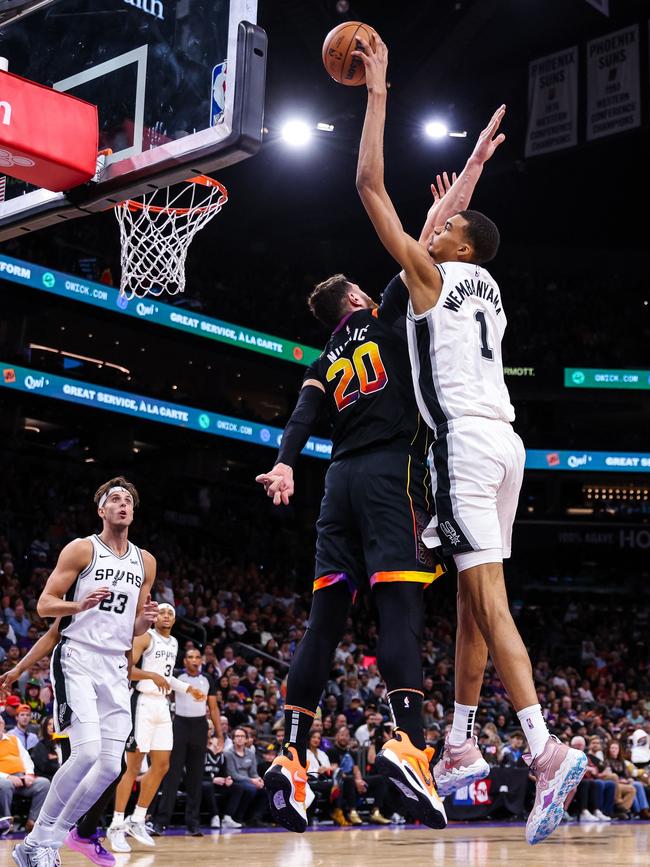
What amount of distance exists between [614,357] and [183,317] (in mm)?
13007

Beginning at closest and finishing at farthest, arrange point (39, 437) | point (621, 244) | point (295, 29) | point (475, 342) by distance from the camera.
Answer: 1. point (475, 342)
2. point (295, 29)
3. point (39, 437)
4. point (621, 244)

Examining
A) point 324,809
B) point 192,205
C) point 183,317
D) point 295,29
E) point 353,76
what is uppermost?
point 295,29

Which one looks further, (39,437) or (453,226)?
(39,437)

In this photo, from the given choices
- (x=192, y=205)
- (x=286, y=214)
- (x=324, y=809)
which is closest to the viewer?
(x=192, y=205)

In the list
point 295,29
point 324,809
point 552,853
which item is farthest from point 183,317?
point 552,853

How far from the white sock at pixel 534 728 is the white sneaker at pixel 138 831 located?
6.79 meters

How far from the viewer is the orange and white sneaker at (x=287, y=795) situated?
3.95 meters

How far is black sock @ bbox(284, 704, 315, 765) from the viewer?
4.15 meters

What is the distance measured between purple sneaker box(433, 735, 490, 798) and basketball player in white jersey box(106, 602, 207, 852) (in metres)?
5.82

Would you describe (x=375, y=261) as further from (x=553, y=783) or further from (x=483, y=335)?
(x=553, y=783)

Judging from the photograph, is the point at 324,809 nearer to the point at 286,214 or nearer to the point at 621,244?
the point at 286,214

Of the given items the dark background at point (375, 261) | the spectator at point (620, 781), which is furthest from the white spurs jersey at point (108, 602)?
the dark background at point (375, 261)

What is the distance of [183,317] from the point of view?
23641mm

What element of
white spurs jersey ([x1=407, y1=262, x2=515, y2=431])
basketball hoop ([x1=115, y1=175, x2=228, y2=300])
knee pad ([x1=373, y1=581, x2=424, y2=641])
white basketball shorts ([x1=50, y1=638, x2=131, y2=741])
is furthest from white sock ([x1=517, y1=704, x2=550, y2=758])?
basketball hoop ([x1=115, y1=175, x2=228, y2=300])
